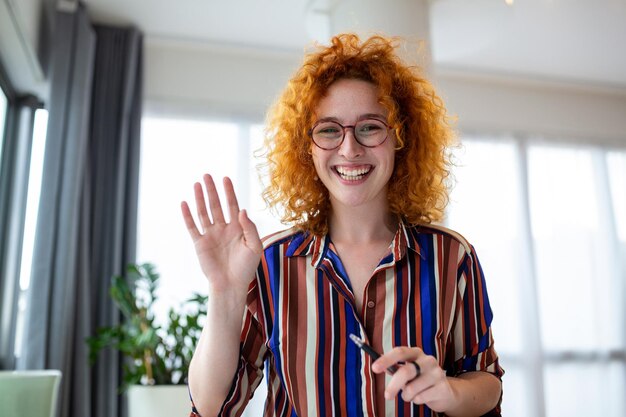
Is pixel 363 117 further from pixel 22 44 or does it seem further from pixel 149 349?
pixel 22 44

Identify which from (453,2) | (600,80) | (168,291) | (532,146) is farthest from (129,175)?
(600,80)

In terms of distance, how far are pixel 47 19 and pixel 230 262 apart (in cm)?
303

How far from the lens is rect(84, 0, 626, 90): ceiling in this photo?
3.23 metres

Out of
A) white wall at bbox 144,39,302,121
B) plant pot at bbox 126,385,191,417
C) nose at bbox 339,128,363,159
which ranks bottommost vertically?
plant pot at bbox 126,385,191,417

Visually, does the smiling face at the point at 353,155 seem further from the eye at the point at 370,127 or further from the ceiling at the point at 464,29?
the ceiling at the point at 464,29

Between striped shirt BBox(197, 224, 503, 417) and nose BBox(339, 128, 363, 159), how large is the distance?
0.18 metres

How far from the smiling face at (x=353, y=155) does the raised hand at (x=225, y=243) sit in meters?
0.20

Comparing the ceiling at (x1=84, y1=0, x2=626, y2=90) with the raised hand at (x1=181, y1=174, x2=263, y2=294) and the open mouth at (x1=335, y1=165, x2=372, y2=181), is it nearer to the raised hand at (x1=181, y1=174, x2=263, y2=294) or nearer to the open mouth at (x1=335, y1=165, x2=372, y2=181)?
the open mouth at (x1=335, y1=165, x2=372, y2=181)

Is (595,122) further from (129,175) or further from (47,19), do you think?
(47,19)

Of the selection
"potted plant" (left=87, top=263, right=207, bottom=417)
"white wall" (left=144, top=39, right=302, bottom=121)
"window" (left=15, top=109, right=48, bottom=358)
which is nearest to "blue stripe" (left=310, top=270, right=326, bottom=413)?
"potted plant" (left=87, top=263, right=207, bottom=417)

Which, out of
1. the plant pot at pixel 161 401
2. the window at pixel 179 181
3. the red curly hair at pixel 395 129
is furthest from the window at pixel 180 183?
the red curly hair at pixel 395 129

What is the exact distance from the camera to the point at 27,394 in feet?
7.11

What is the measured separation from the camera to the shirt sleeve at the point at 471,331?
1128 mm

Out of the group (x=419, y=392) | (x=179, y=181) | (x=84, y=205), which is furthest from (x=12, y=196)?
(x=419, y=392)
